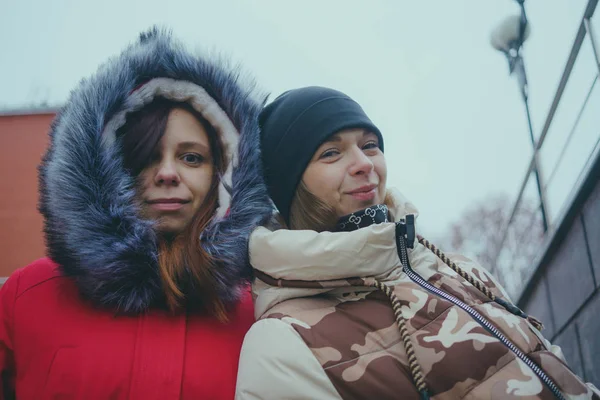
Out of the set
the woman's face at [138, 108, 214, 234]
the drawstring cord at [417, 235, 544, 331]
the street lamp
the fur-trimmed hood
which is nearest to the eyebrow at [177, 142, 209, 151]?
the woman's face at [138, 108, 214, 234]

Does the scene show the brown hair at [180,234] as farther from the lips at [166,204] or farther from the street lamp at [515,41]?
the street lamp at [515,41]

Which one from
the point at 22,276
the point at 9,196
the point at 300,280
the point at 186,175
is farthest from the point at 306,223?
the point at 9,196

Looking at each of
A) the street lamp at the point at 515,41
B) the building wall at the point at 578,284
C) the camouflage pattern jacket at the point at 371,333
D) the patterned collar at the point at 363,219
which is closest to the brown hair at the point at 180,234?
the camouflage pattern jacket at the point at 371,333

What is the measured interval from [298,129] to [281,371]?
105cm

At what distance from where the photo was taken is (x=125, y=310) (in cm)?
198

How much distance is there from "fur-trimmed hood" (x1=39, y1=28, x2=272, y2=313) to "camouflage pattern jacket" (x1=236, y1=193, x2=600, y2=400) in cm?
27

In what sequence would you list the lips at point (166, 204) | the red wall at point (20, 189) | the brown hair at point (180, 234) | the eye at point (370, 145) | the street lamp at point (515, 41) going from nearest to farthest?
the brown hair at point (180, 234) → the lips at point (166, 204) → the eye at point (370, 145) → the red wall at point (20, 189) → the street lamp at point (515, 41)

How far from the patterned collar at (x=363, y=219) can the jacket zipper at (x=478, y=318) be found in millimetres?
141

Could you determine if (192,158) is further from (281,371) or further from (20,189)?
(20,189)

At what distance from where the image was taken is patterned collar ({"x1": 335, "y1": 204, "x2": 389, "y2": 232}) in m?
2.07

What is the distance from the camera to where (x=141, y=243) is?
2014 millimetres

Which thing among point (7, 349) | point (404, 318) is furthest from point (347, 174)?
point (7, 349)

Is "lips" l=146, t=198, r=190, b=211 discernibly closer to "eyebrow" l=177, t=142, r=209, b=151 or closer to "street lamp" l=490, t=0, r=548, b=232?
"eyebrow" l=177, t=142, r=209, b=151

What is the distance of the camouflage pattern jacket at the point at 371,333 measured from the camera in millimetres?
1627
